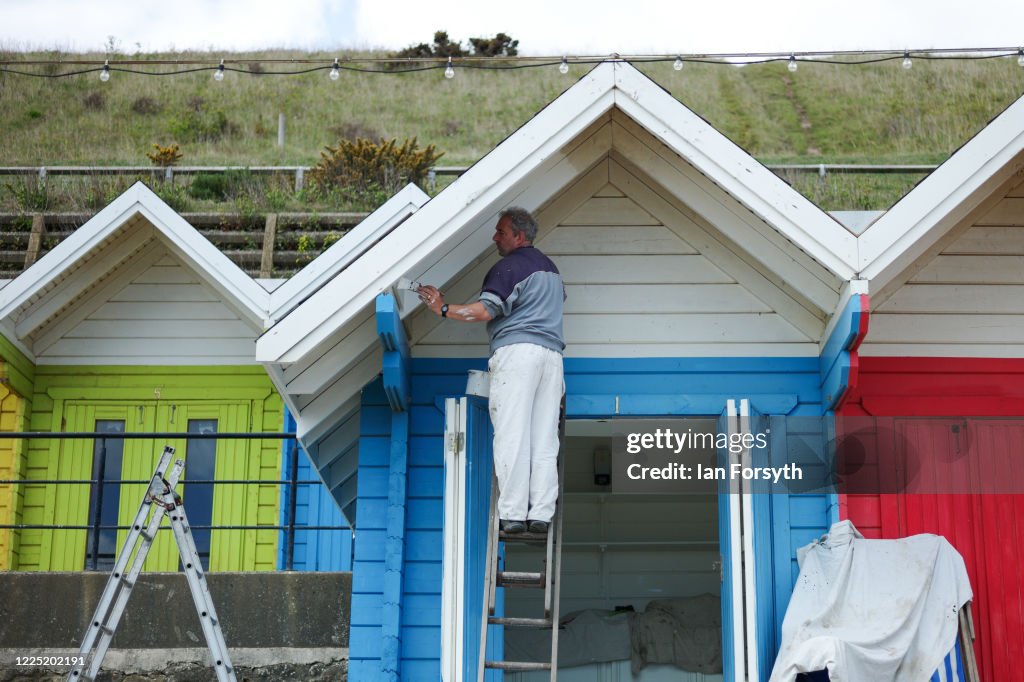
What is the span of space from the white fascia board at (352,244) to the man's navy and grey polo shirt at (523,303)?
20.1 feet

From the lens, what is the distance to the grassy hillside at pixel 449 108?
4147 centimetres

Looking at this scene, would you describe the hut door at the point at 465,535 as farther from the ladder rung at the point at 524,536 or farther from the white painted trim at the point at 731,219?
the white painted trim at the point at 731,219

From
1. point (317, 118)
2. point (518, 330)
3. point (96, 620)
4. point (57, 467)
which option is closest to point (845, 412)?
point (518, 330)

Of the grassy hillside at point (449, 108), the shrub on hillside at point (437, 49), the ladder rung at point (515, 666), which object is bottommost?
the ladder rung at point (515, 666)

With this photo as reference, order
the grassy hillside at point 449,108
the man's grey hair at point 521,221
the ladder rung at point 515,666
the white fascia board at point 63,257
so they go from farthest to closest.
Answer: the grassy hillside at point 449,108 → the white fascia board at point 63,257 → the man's grey hair at point 521,221 → the ladder rung at point 515,666

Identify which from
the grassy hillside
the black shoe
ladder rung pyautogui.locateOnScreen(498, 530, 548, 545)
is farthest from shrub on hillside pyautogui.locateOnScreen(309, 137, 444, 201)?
the black shoe

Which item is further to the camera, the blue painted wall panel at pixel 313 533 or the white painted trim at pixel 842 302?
the blue painted wall panel at pixel 313 533

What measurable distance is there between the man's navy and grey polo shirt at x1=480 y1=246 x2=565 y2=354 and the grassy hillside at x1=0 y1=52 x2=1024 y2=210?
30.1 m

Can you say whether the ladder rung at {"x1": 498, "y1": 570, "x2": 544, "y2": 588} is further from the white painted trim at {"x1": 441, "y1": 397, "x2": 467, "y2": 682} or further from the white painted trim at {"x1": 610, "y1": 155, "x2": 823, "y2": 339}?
the white painted trim at {"x1": 610, "y1": 155, "x2": 823, "y2": 339}

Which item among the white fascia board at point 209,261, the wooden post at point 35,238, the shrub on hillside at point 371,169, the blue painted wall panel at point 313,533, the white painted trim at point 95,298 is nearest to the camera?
the white fascia board at point 209,261

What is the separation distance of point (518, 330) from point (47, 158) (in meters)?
35.0

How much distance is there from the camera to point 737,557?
7.34 metres

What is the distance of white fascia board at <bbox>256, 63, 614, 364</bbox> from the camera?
703 cm

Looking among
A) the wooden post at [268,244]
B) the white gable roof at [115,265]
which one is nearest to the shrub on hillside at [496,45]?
the wooden post at [268,244]
